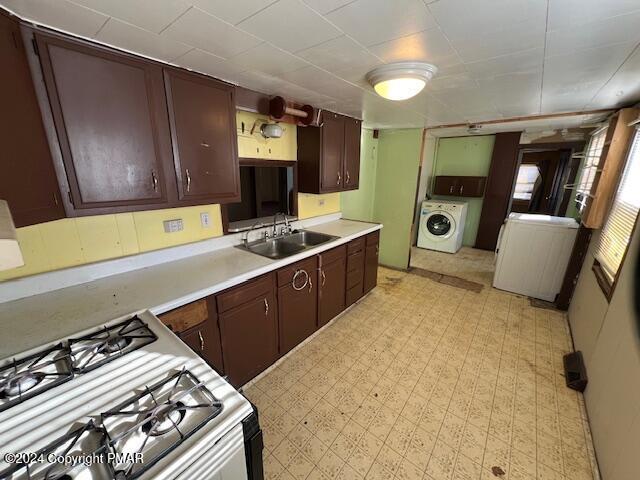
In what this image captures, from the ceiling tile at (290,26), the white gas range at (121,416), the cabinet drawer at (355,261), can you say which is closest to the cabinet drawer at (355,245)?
the cabinet drawer at (355,261)

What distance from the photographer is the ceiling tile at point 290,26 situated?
98 cm

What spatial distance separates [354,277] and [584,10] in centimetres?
233

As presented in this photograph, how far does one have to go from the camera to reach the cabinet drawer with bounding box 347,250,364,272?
267cm

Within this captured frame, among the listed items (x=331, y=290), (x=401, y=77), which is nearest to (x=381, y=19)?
(x=401, y=77)

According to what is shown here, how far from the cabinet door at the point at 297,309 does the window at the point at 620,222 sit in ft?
7.04

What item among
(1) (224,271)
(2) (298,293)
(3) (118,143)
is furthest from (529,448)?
(3) (118,143)

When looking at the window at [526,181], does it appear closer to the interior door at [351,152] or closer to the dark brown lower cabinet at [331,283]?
the interior door at [351,152]

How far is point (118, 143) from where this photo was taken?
1.28 meters

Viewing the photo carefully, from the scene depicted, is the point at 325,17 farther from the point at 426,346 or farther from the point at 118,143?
the point at 426,346

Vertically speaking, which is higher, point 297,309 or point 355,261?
point 355,261

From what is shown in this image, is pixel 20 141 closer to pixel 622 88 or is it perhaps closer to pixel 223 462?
pixel 223 462

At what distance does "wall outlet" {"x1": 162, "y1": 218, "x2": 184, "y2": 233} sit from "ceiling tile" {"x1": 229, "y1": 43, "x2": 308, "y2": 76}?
42.9 inches

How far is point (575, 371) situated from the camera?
194 cm

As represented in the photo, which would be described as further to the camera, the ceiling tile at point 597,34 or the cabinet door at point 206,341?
the cabinet door at point 206,341
